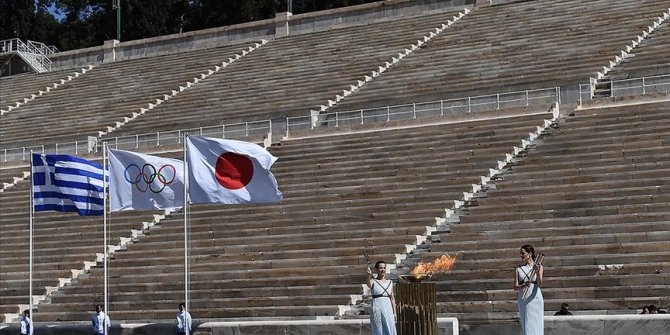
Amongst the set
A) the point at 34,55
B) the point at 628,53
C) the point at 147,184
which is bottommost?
the point at 147,184

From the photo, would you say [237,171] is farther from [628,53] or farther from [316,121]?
[628,53]

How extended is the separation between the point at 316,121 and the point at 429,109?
3.45 metres

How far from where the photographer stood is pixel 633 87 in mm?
29391

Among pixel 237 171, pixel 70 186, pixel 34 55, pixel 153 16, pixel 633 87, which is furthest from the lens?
pixel 153 16

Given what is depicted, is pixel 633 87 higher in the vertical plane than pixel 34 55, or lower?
lower

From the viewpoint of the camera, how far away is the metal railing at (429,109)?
30.5 metres

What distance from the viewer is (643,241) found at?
20.8 m

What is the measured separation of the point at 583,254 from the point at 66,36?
58099mm

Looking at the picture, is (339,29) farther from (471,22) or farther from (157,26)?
(157,26)

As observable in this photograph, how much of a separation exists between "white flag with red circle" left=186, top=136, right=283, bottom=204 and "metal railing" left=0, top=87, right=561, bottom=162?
13.0 metres

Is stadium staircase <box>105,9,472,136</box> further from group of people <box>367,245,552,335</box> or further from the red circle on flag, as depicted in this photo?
group of people <box>367,245,552,335</box>

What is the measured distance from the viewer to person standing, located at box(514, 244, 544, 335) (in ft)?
42.4

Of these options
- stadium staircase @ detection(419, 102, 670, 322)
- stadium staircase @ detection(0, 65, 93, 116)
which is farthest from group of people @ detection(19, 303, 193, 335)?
stadium staircase @ detection(0, 65, 93, 116)

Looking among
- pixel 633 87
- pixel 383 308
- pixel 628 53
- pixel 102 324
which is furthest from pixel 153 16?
pixel 383 308
